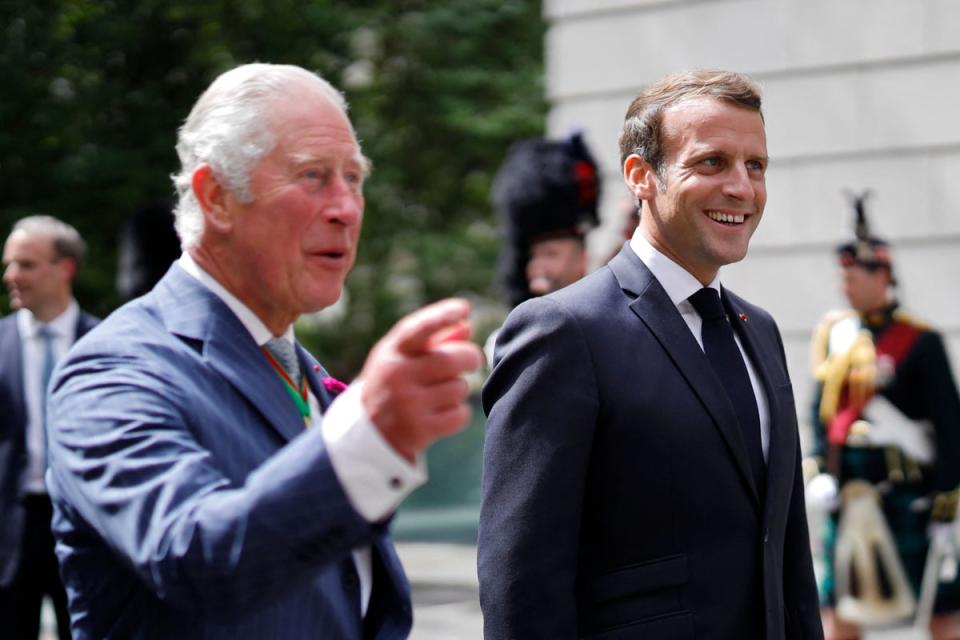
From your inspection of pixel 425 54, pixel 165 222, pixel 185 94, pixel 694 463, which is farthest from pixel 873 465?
pixel 425 54

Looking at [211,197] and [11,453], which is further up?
[211,197]

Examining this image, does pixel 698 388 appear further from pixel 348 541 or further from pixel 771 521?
pixel 348 541

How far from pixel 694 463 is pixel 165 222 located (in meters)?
4.16

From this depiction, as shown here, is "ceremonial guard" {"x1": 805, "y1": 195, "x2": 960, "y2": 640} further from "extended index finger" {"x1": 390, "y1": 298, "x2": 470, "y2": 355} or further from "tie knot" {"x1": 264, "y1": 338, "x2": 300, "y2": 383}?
"extended index finger" {"x1": 390, "y1": 298, "x2": 470, "y2": 355}

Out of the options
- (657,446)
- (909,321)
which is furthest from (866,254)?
(657,446)

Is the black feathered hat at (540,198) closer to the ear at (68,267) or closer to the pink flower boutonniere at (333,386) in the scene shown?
the ear at (68,267)

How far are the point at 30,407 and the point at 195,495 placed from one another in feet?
15.3

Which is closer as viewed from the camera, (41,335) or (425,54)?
(41,335)

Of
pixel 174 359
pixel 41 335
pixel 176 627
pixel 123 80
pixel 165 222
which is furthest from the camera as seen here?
pixel 123 80

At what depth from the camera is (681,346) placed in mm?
3158

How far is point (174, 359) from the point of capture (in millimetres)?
2086

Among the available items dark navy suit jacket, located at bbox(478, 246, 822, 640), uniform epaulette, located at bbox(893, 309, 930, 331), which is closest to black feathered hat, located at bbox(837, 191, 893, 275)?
uniform epaulette, located at bbox(893, 309, 930, 331)

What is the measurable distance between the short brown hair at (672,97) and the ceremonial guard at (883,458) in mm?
3420

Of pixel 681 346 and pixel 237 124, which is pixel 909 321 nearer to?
pixel 681 346
